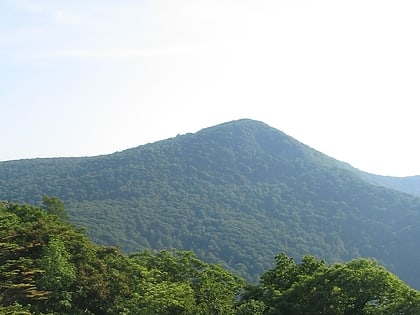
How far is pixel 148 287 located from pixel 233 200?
113935 millimetres

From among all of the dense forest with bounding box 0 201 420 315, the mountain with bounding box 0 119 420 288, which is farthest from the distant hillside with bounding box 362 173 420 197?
the dense forest with bounding box 0 201 420 315

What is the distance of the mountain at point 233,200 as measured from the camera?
356 feet

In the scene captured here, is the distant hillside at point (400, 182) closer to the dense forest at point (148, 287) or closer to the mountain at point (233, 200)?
the mountain at point (233, 200)

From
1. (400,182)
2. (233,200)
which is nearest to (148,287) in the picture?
(233,200)

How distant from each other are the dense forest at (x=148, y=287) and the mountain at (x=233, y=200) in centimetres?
6740

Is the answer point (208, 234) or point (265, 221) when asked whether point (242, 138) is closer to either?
point (265, 221)

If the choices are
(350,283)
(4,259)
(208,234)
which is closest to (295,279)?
(350,283)

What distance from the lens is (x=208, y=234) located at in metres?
114

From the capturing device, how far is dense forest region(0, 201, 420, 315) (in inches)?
830

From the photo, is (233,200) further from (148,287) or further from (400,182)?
(148,287)

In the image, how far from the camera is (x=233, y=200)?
13700 cm

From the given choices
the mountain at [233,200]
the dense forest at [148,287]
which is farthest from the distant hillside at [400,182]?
the dense forest at [148,287]

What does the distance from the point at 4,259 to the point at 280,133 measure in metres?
149

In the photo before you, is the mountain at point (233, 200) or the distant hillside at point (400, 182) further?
the distant hillside at point (400, 182)
